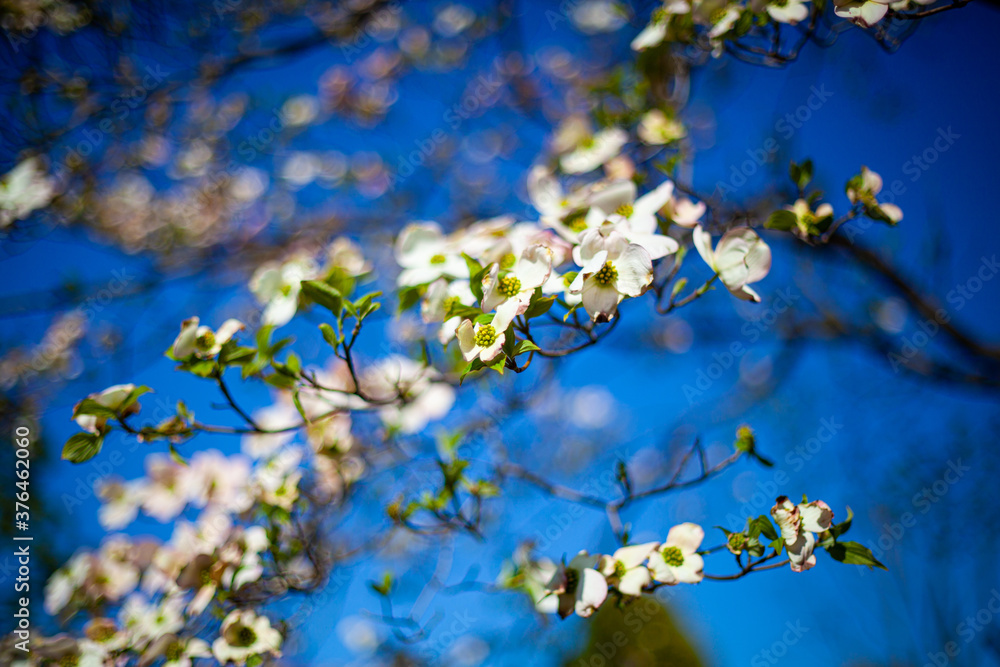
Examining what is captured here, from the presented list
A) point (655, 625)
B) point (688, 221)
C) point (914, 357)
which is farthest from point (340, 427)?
point (655, 625)

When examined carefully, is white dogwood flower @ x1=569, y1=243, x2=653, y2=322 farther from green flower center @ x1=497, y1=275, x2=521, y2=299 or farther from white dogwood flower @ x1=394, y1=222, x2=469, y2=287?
white dogwood flower @ x1=394, y1=222, x2=469, y2=287

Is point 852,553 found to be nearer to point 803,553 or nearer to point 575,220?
point 803,553

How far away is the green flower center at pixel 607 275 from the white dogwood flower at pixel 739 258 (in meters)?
0.15

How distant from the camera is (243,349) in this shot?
725 millimetres

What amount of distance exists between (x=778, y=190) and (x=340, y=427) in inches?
56.1

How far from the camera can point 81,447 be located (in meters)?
0.72

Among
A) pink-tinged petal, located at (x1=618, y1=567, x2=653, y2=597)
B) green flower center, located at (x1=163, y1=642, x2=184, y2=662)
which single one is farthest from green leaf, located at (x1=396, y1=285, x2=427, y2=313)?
green flower center, located at (x1=163, y1=642, x2=184, y2=662)

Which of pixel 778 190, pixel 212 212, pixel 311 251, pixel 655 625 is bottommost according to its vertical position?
pixel 655 625

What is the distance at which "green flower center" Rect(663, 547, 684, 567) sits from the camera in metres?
0.72

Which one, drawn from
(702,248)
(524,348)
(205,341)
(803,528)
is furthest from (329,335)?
(803,528)

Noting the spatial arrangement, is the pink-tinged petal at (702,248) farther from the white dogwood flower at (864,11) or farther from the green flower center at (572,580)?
the green flower center at (572,580)

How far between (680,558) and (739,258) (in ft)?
1.39

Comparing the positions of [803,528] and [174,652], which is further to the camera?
[174,652]

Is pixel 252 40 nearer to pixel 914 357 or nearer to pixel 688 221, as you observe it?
pixel 688 221
